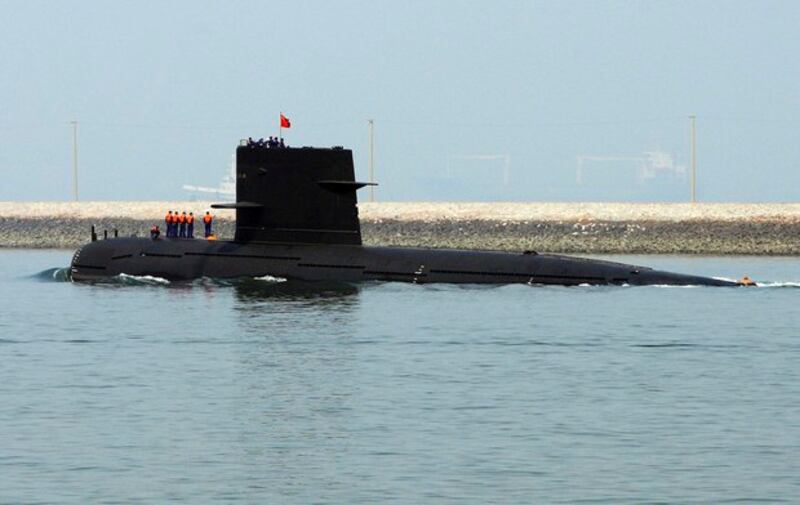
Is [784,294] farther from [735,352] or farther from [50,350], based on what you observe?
[50,350]

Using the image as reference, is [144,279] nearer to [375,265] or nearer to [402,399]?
[375,265]

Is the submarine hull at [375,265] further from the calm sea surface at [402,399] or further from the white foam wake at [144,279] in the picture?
the calm sea surface at [402,399]

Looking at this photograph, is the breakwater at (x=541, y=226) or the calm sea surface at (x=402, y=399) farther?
the breakwater at (x=541, y=226)

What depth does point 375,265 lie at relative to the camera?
131 ft

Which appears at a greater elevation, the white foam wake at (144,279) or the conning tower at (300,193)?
the conning tower at (300,193)

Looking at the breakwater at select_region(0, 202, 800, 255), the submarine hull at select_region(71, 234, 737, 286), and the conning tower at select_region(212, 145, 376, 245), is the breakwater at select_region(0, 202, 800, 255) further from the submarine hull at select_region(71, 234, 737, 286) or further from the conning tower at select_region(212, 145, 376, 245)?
the conning tower at select_region(212, 145, 376, 245)

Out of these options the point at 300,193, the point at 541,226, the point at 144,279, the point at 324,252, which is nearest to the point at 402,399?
the point at 324,252

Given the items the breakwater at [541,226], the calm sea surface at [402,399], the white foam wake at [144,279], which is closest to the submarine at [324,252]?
the white foam wake at [144,279]

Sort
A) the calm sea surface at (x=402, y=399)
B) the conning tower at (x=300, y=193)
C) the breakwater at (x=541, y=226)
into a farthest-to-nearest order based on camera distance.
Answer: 1. the breakwater at (x=541, y=226)
2. the conning tower at (x=300, y=193)
3. the calm sea surface at (x=402, y=399)

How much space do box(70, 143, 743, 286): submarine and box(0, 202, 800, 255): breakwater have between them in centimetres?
3480

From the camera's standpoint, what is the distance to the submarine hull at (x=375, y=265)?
39.2m

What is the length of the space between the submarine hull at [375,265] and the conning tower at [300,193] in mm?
443

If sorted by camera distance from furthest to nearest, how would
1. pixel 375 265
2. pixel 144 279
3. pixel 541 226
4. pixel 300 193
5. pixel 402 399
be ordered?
pixel 541 226 → pixel 144 279 → pixel 300 193 → pixel 375 265 → pixel 402 399

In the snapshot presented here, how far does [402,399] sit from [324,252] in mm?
18601
